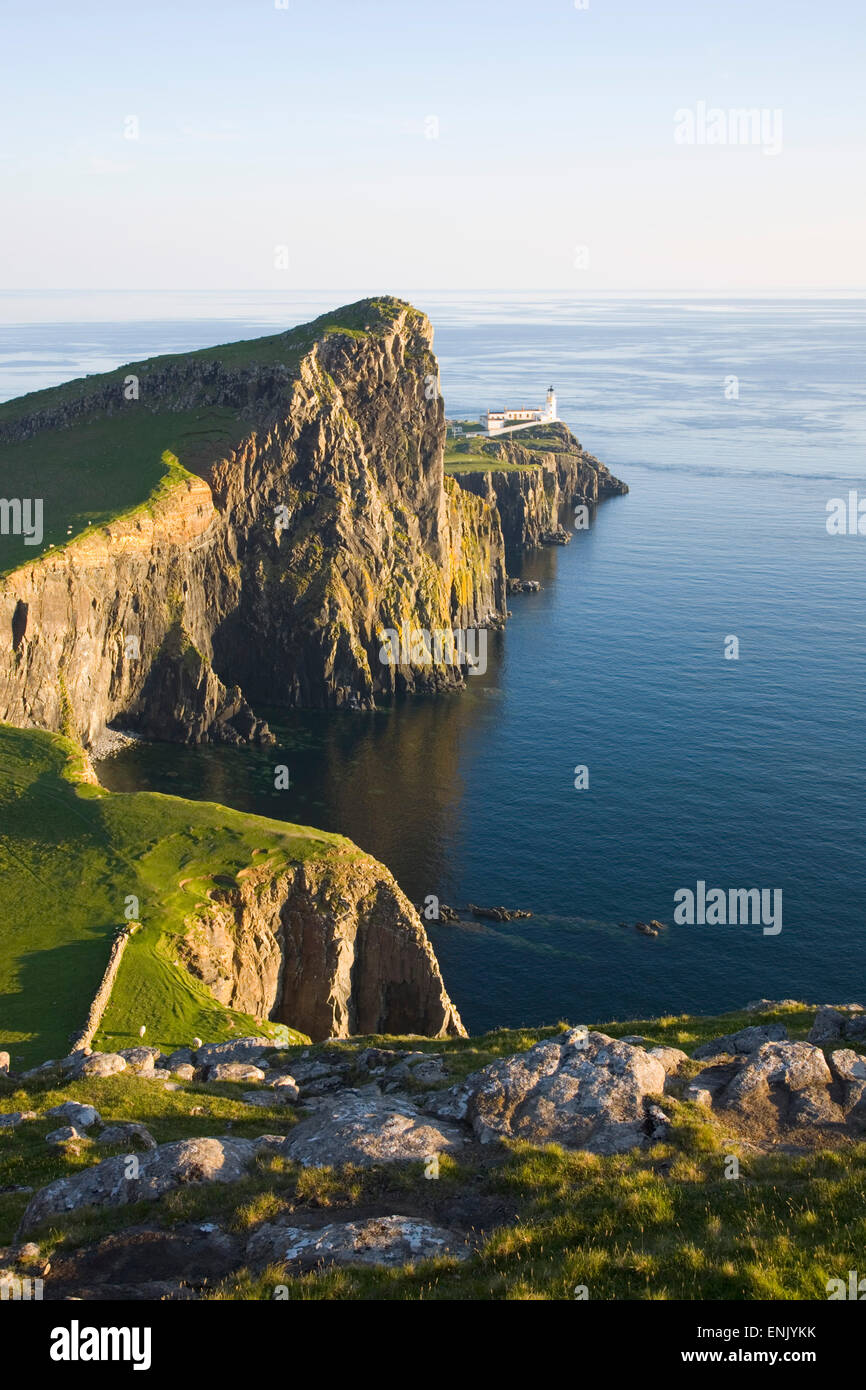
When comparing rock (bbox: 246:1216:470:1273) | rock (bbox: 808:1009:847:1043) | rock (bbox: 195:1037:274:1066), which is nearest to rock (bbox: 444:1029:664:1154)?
rock (bbox: 808:1009:847:1043)

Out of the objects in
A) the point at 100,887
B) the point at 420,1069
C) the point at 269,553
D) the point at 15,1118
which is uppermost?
the point at 269,553

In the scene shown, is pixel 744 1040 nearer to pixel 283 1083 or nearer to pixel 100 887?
pixel 283 1083

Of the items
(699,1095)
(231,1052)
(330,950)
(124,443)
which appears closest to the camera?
(699,1095)

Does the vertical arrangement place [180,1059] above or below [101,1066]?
below

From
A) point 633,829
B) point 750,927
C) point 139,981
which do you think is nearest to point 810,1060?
point 139,981

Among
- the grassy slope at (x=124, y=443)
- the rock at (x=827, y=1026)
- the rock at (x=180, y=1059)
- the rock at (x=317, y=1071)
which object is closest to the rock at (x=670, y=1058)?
the rock at (x=827, y=1026)

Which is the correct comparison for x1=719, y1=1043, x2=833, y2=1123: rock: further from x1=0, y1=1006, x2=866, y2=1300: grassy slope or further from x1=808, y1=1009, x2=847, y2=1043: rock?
x1=808, y1=1009, x2=847, y2=1043: rock

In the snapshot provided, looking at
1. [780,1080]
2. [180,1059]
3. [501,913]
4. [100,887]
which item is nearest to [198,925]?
[100,887]

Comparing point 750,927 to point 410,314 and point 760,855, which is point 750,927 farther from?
point 410,314
